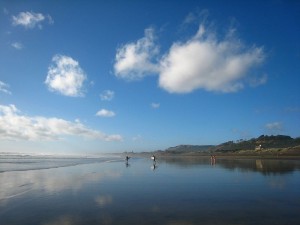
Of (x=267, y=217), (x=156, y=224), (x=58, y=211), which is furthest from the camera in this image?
(x=58, y=211)

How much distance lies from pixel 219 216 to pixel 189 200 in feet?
14.4

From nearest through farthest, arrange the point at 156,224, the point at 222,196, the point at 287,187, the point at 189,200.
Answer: the point at 156,224 < the point at 189,200 < the point at 222,196 < the point at 287,187

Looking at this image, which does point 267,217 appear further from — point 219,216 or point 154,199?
point 154,199

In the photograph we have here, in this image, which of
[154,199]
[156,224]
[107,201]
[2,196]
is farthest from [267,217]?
[2,196]

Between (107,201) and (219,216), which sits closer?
(219,216)

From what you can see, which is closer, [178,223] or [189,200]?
[178,223]

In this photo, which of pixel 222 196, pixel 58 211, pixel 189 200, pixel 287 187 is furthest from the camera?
pixel 287 187

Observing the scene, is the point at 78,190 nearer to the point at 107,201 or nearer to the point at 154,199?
the point at 107,201

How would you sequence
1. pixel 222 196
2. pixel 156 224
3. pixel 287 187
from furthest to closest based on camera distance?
pixel 287 187 < pixel 222 196 < pixel 156 224

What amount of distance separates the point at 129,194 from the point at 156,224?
8.56m

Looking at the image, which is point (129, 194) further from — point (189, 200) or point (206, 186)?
point (206, 186)

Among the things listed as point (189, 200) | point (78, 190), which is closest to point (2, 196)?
point (78, 190)

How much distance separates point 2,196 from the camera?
21.2 m

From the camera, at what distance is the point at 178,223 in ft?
43.0
